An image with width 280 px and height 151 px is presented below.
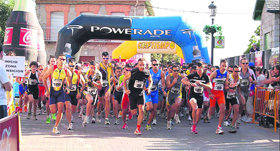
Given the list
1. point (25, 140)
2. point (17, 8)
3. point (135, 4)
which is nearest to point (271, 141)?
point (25, 140)

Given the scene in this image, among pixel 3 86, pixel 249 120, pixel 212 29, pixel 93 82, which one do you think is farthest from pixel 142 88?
pixel 212 29

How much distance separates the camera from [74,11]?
37062mm

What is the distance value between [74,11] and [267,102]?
28530 mm

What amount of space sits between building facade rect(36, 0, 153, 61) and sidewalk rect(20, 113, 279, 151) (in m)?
25.8

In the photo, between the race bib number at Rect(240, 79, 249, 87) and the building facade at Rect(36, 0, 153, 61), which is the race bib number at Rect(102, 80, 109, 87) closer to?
the race bib number at Rect(240, 79, 249, 87)

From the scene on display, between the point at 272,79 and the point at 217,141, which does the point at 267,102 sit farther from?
the point at 217,141

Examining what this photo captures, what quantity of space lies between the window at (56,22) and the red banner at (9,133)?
33144 mm

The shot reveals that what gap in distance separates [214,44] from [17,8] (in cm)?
985

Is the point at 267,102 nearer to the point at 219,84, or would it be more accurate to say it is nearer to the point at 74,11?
the point at 219,84

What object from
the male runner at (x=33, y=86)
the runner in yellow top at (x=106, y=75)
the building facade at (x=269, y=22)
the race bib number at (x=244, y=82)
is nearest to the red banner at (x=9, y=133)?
the runner in yellow top at (x=106, y=75)

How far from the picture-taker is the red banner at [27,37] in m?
19.5

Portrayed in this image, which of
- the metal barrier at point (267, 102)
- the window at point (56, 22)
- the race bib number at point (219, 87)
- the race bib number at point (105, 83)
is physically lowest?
the metal barrier at point (267, 102)

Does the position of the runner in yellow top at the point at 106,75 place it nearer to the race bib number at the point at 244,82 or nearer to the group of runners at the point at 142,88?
the group of runners at the point at 142,88

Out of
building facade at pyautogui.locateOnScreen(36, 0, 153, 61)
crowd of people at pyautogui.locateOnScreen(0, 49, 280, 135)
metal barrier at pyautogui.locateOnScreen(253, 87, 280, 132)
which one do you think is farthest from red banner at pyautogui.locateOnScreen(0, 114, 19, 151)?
building facade at pyautogui.locateOnScreen(36, 0, 153, 61)
